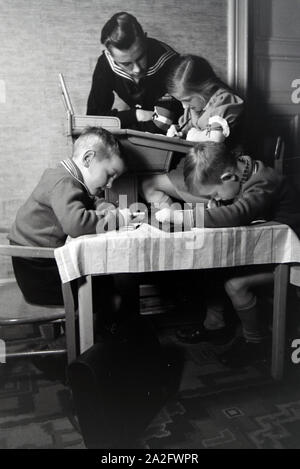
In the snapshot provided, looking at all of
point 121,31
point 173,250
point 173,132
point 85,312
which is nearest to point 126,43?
point 121,31

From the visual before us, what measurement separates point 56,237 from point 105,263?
0.26 m

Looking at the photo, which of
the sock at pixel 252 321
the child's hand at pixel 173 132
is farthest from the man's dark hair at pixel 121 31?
the sock at pixel 252 321

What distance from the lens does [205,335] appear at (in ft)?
5.30

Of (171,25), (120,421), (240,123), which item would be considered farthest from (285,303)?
(171,25)

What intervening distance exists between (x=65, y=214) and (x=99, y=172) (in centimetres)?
22

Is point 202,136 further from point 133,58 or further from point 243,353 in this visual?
point 243,353

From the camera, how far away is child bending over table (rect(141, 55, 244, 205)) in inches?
65.4

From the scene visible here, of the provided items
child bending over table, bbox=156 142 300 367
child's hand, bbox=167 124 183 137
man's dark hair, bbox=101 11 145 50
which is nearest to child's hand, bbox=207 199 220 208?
child bending over table, bbox=156 142 300 367

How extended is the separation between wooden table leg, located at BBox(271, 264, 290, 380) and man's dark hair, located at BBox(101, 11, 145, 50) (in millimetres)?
1046

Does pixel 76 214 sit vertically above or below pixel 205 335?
above

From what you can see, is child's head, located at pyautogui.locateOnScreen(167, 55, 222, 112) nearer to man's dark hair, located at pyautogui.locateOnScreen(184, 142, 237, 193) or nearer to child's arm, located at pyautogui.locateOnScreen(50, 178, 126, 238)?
man's dark hair, located at pyautogui.locateOnScreen(184, 142, 237, 193)

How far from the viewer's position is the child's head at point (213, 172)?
143 centimetres

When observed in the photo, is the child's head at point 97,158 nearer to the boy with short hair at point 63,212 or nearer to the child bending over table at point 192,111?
the boy with short hair at point 63,212

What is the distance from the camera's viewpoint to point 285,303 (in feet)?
4.26
